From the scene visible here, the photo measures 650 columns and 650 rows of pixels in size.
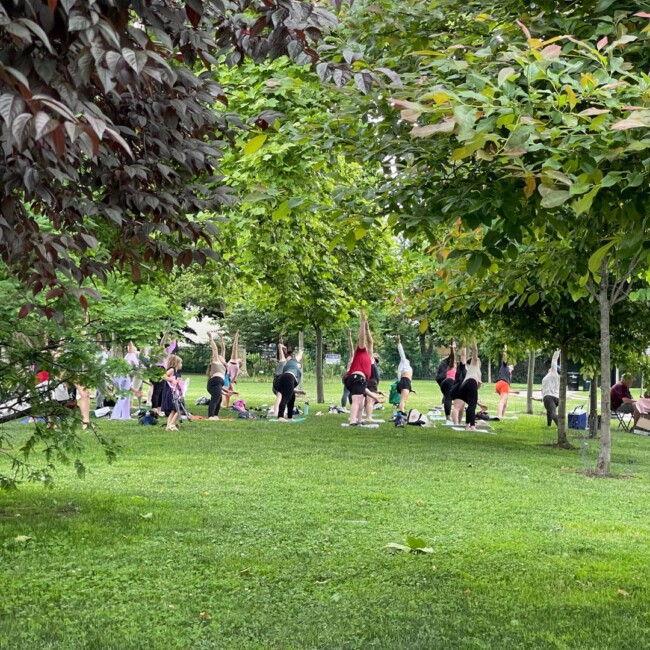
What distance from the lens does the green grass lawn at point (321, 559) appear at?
14.8 feet

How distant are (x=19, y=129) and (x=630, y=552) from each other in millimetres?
6095

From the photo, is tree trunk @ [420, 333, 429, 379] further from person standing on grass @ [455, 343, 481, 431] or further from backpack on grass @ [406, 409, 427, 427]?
person standing on grass @ [455, 343, 481, 431]

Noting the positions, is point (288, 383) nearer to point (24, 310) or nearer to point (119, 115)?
point (24, 310)

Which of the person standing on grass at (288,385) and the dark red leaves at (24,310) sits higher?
the dark red leaves at (24,310)

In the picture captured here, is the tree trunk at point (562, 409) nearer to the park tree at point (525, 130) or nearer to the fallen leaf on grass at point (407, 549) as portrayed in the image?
the fallen leaf on grass at point (407, 549)

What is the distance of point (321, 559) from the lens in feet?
19.3

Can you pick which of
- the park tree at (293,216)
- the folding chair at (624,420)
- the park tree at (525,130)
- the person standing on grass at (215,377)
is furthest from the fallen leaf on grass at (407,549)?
the folding chair at (624,420)

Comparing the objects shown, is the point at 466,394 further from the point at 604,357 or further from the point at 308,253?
the point at 604,357

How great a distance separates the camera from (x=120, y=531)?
6.56 metres

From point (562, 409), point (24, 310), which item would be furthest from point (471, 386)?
point (24, 310)

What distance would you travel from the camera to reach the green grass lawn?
14.8 feet

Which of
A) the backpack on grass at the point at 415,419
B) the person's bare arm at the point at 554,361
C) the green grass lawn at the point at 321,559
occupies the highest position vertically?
the person's bare arm at the point at 554,361

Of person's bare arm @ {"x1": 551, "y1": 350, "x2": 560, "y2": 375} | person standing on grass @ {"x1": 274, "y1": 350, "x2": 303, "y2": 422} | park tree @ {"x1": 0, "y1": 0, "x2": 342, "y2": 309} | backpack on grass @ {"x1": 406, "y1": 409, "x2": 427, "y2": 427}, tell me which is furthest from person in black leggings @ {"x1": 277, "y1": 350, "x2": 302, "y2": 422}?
park tree @ {"x1": 0, "y1": 0, "x2": 342, "y2": 309}

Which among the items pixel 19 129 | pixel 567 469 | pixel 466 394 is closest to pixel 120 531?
pixel 19 129
